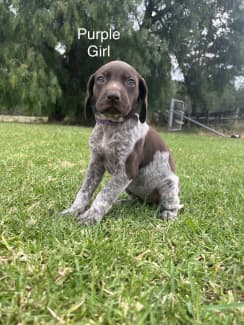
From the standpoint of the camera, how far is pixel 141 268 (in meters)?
1.60

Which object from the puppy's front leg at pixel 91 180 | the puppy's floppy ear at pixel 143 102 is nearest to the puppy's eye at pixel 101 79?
the puppy's floppy ear at pixel 143 102

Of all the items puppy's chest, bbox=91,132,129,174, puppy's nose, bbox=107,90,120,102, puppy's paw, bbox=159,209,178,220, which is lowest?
puppy's paw, bbox=159,209,178,220

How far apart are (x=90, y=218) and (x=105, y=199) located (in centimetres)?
19

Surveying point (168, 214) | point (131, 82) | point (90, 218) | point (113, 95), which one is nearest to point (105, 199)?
point (90, 218)

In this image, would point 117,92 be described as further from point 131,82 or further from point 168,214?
point 168,214

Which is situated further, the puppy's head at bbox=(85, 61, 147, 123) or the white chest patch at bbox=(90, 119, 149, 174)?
the white chest patch at bbox=(90, 119, 149, 174)

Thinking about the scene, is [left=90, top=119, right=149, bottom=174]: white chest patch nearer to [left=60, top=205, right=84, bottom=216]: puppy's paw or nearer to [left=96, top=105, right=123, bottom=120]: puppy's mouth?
[left=96, top=105, right=123, bottom=120]: puppy's mouth

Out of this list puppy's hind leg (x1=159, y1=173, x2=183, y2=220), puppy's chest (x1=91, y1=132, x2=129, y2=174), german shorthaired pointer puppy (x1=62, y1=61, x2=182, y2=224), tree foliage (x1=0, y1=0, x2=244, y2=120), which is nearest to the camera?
german shorthaired pointer puppy (x1=62, y1=61, x2=182, y2=224)

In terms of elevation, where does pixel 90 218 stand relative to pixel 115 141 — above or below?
below

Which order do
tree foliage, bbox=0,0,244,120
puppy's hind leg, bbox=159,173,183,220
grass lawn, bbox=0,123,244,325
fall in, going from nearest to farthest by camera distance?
grass lawn, bbox=0,123,244,325 < puppy's hind leg, bbox=159,173,183,220 < tree foliage, bbox=0,0,244,120

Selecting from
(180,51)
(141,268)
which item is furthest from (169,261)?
(180,51)

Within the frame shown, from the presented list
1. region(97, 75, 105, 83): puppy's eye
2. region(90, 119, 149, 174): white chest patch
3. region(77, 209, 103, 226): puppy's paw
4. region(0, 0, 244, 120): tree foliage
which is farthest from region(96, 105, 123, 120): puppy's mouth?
region(0, 0, 244, 120): tree foliage

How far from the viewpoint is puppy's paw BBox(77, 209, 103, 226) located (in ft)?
7.20

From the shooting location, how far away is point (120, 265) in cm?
162
